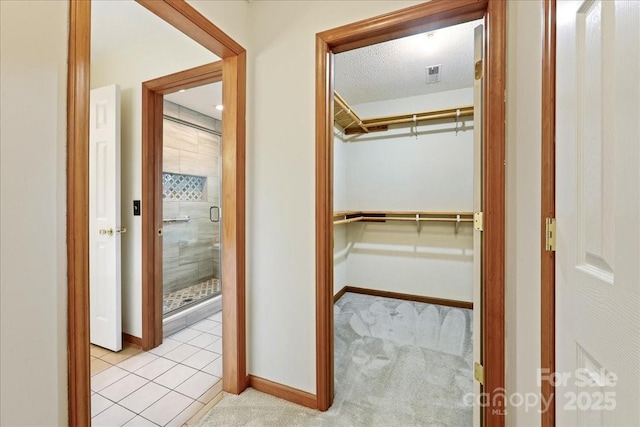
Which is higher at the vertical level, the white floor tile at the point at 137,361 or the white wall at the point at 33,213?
the white wall at the point at 33,213

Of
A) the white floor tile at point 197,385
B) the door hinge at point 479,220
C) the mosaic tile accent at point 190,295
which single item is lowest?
the white floor tile at point 197,385

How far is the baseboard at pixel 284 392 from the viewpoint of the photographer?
1.55 metres

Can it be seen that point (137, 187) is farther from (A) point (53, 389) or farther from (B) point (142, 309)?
(A) point (53, 389)

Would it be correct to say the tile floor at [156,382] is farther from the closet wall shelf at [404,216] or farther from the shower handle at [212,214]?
the shower handle at [212,214]

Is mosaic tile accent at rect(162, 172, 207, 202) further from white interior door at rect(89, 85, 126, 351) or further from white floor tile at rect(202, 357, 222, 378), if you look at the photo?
white floor tile at rect(202, 357, 222, 378)

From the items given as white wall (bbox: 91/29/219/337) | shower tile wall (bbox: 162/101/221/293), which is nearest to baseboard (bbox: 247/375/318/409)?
white wall (bbox: 91/29/219/337)

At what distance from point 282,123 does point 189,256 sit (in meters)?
2.84

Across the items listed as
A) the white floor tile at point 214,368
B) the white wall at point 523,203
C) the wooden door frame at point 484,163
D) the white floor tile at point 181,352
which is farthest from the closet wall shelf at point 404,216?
the white wall at point 523,203

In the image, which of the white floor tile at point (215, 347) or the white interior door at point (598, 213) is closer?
the white interior door at point (598, 213)

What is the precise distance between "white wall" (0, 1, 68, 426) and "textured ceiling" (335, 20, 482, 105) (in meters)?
2.04

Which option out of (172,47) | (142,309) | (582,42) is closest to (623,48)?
(582,42)

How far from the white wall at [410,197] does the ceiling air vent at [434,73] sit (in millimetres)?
356

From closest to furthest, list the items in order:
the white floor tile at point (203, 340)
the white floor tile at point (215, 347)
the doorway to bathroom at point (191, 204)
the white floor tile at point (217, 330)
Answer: the white floor tile at point (215, 347) → the white floor tile at point (203, 340) → the white floor tile at point (217, 330) → the doorway to bathroom at point (191, 204)

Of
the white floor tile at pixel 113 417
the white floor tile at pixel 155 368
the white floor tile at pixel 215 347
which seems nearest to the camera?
the white floor tile at pixel 113 417
